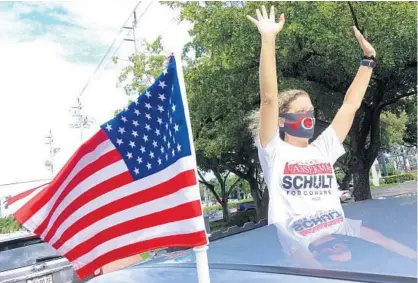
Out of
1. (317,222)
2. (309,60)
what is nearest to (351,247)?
(317,222)

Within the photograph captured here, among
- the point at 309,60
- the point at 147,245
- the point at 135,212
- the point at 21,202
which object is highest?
the point at 309,60

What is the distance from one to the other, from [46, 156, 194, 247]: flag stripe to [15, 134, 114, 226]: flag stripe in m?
0.14

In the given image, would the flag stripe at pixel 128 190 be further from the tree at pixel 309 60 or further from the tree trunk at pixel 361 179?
the tree trunk at pixel 361 179

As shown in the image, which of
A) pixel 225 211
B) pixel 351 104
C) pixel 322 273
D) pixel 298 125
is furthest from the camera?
pixel 225 211

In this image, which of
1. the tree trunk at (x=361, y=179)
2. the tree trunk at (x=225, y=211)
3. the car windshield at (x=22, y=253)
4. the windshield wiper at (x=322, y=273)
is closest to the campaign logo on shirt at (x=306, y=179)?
the windshield wiper at (x=322, y=273)

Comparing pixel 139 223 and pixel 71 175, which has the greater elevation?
pixel 71 175

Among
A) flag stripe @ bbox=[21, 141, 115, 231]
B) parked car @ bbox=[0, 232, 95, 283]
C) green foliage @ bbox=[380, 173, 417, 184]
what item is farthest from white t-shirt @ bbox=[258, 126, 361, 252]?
green foliage @ bbox=[380, 173, 417, 184]

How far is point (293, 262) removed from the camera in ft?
5.49

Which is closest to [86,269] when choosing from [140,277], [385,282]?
[140,277]

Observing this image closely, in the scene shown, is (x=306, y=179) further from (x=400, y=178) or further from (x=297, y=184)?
(x=400, y=178)

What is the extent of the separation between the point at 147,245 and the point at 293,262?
63 centimetres

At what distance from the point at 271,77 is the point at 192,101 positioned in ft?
31.3

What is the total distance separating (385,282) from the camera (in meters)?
1.30

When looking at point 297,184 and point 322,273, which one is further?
point 297,184
